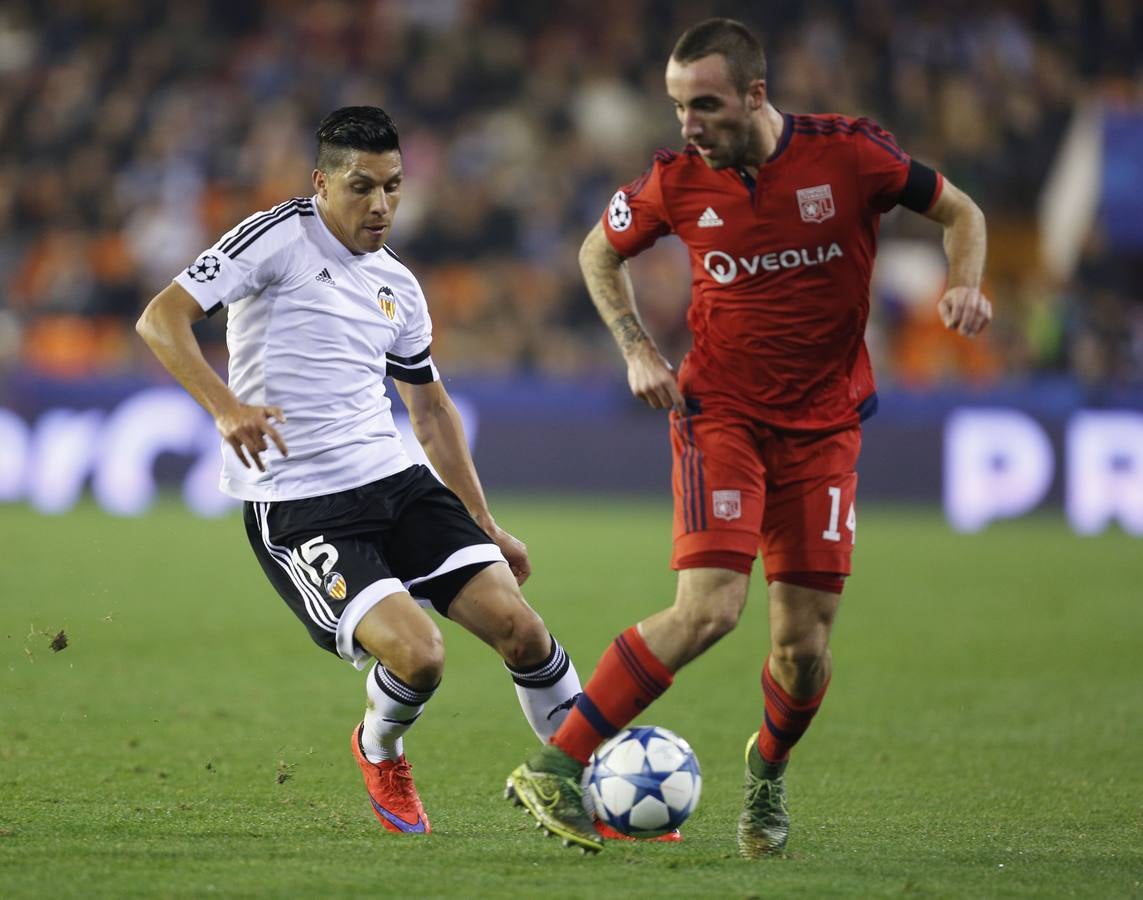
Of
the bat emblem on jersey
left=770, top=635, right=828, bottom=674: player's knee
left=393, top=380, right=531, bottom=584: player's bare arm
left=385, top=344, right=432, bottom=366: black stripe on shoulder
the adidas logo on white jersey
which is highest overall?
the adidas logo on white jersey

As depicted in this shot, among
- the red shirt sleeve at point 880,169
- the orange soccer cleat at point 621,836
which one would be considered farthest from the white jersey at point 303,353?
the red shirt sleeve at point 880,169

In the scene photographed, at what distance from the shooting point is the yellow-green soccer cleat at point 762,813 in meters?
4.87

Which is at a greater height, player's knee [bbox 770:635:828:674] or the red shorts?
the red shorts

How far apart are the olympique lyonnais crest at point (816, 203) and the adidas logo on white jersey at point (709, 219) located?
24 centimetres

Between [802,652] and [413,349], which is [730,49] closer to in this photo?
[413,349]

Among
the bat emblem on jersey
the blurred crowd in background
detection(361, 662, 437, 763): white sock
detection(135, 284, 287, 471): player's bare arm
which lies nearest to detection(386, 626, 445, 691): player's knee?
detection(361, 662, 437, 763): white sock

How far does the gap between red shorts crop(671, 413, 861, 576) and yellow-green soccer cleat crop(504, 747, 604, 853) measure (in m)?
0.67

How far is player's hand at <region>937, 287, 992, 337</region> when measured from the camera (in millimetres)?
4754

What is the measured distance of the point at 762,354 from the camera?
5.00 metres

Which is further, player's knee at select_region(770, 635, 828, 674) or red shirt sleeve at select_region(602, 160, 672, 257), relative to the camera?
red shirt sleeve at select_region(602, 160, 672, 257)

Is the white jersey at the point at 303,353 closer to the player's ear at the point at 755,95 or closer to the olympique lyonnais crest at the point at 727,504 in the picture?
the olympique lyonnais crest at the point at 727,504

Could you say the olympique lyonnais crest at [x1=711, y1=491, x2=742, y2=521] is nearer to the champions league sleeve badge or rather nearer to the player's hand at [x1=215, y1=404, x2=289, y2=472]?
the champions league sleeve badge

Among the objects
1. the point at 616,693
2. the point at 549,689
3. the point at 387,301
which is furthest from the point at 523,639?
the point at 387,301

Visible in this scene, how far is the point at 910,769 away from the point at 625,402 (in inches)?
373
